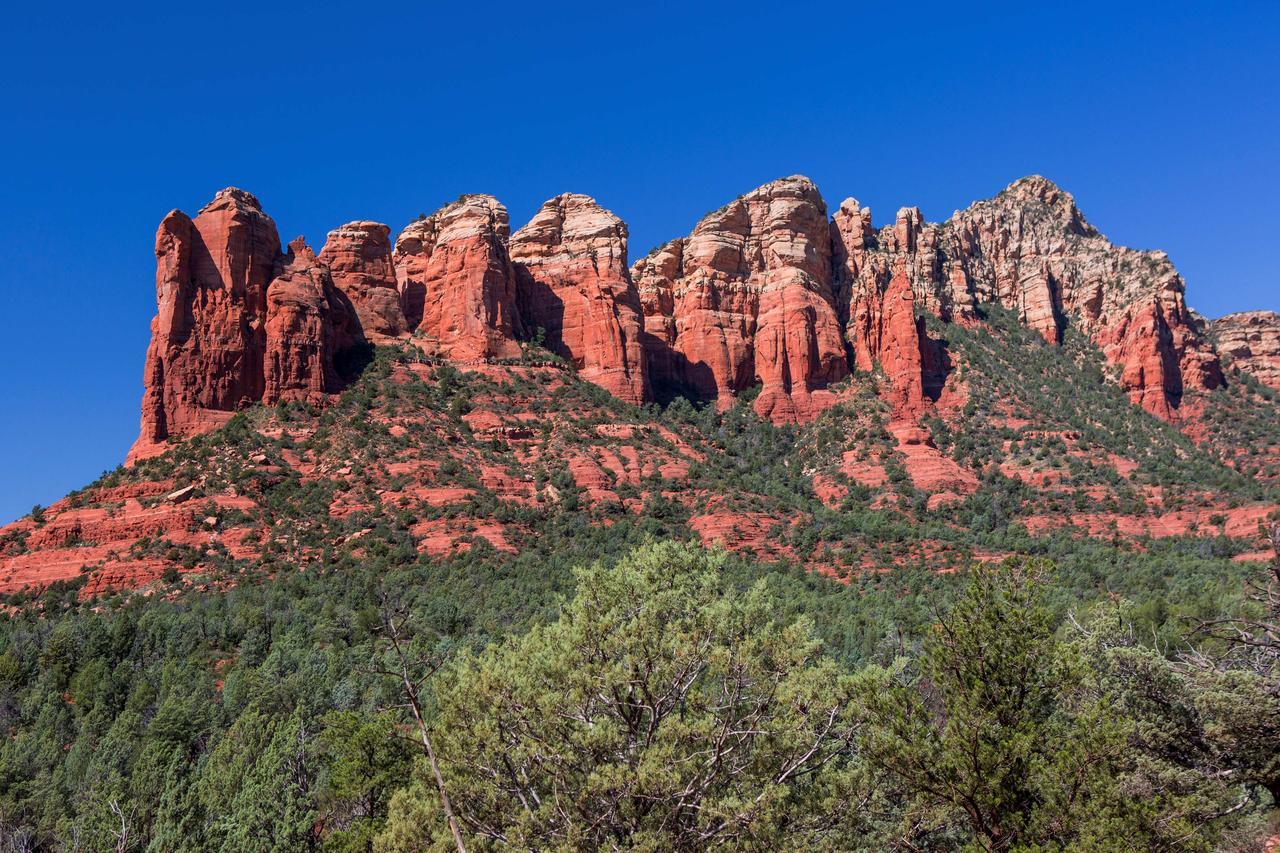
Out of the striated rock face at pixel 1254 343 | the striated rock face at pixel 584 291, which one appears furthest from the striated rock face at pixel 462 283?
the striated rock face at pixel 1254 343

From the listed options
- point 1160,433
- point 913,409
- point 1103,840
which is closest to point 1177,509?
point 1160,433

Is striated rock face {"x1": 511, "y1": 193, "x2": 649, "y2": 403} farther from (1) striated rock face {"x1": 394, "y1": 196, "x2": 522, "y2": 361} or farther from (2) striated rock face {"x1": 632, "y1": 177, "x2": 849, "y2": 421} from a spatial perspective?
(2) striated rock face {"x1": 632, "y1": 177, "x2": 849, "y2": 421}

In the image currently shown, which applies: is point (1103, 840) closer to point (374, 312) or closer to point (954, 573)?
point (954, 573)

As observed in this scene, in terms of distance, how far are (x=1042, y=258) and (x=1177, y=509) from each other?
4627 cm

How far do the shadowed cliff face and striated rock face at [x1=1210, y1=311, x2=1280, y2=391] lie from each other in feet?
1.02

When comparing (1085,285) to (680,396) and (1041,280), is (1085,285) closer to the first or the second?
(1041,280)

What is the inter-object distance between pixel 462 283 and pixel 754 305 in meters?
31.4

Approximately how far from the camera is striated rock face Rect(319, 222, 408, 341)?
74.9m

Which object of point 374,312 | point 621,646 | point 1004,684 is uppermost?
point 374,312

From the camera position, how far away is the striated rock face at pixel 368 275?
246ft

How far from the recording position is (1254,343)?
93.3 metres

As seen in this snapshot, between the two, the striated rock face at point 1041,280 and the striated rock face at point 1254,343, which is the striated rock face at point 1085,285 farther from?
the striated rock face at point 1254,343

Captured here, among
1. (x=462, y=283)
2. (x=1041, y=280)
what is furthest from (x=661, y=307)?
(x=1041, y=280)

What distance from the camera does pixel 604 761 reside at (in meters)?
13.4
